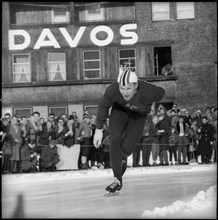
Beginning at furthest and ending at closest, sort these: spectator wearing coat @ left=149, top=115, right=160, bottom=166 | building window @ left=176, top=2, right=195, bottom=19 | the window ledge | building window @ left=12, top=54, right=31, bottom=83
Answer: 1. building window @ left=12, top=54, right=31, bottom=83
2. the window ledge
3. spectator wearing coat @ left=149, top=115, right=160, bottom=166
4. building window @ left=176, top=2, right=195, bottom=19

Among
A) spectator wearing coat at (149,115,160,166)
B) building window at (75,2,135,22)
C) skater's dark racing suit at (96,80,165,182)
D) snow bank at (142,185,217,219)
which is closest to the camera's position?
snow bank at (142,185,217,219)

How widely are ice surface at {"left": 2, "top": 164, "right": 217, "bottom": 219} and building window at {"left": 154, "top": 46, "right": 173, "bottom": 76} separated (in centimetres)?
666

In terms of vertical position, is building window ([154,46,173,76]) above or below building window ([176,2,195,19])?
below

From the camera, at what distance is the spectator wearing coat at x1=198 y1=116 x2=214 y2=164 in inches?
428

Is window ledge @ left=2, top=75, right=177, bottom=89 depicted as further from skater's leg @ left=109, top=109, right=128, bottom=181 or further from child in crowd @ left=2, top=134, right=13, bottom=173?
skater's leg @ left=109, top=109, right=128, bottom=181

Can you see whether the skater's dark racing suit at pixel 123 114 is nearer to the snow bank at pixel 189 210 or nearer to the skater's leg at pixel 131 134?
the skater's leg at pixel 131 134

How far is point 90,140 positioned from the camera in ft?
34.9

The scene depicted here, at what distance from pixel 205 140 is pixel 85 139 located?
2538 millimetres

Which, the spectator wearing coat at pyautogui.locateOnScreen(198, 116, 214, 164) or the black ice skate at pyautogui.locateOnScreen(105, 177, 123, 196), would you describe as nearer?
the black ice skate at pyautogui.locateOnScreen(105, 177, 123, 196)

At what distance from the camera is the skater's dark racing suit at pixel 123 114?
5.41m

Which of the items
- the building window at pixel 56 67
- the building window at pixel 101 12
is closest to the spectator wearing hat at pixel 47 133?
the building window at pixel 56 67

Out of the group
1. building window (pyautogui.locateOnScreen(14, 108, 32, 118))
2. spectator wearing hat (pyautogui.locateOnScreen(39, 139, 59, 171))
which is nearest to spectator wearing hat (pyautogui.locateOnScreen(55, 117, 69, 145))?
spectator wearing hat (pyautogui.locateOnScreen(39, 139, 59, 171))

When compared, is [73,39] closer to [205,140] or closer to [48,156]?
[48,156]

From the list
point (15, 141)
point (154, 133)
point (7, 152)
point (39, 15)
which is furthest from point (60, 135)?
point (39, 15)
